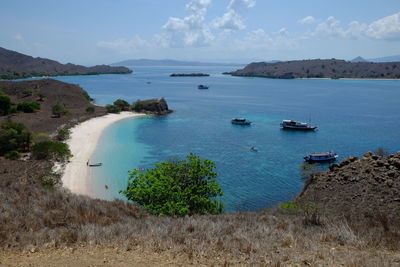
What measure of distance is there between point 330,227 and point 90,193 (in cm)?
2390

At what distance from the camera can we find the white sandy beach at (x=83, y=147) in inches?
1359

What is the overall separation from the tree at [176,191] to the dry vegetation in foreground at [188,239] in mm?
4358

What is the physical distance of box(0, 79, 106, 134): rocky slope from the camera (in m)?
64.1

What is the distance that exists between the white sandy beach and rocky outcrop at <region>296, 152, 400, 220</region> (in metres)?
21.2

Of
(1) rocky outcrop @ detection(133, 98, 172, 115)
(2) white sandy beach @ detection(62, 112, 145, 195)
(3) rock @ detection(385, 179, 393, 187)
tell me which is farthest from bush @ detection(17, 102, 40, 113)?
(3) rock @ detection(385, 179, 393, 187)

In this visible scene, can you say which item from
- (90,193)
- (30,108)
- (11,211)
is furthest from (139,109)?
(11,211)

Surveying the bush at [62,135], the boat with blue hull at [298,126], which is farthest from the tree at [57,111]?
the boat with blue hull at [298,126]

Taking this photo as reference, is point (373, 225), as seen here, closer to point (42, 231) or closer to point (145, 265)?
point (145, 265)

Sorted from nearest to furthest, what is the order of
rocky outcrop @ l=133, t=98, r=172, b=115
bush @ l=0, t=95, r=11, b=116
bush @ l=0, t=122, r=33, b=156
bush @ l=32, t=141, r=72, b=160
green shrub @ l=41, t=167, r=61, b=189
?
1. green shrub @ l=41, t=167, r=61, b=189
2. bush @ l=32, t=141, r=72, b=160
3. bush @ l=0, t=122, r=33, b=156
4. bush @ l=0, t=95, r=11, b=116
5. rocky outcrop @ l=133, t=98, r=172, b=115

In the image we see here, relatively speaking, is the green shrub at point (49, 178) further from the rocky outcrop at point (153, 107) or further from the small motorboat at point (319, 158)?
the rocky outcrop at point (153, 107)

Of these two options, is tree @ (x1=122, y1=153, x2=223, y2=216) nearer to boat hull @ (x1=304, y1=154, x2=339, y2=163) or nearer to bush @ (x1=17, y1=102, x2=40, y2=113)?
boat hull @ (x1=304, y1=154, x2=339, y2=163)

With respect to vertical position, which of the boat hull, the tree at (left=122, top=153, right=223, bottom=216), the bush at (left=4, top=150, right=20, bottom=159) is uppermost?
the tree at (left=122, top=153, right=223, bottom=216)

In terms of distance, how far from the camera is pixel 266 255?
10.5 meters

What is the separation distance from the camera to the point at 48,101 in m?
89.6
